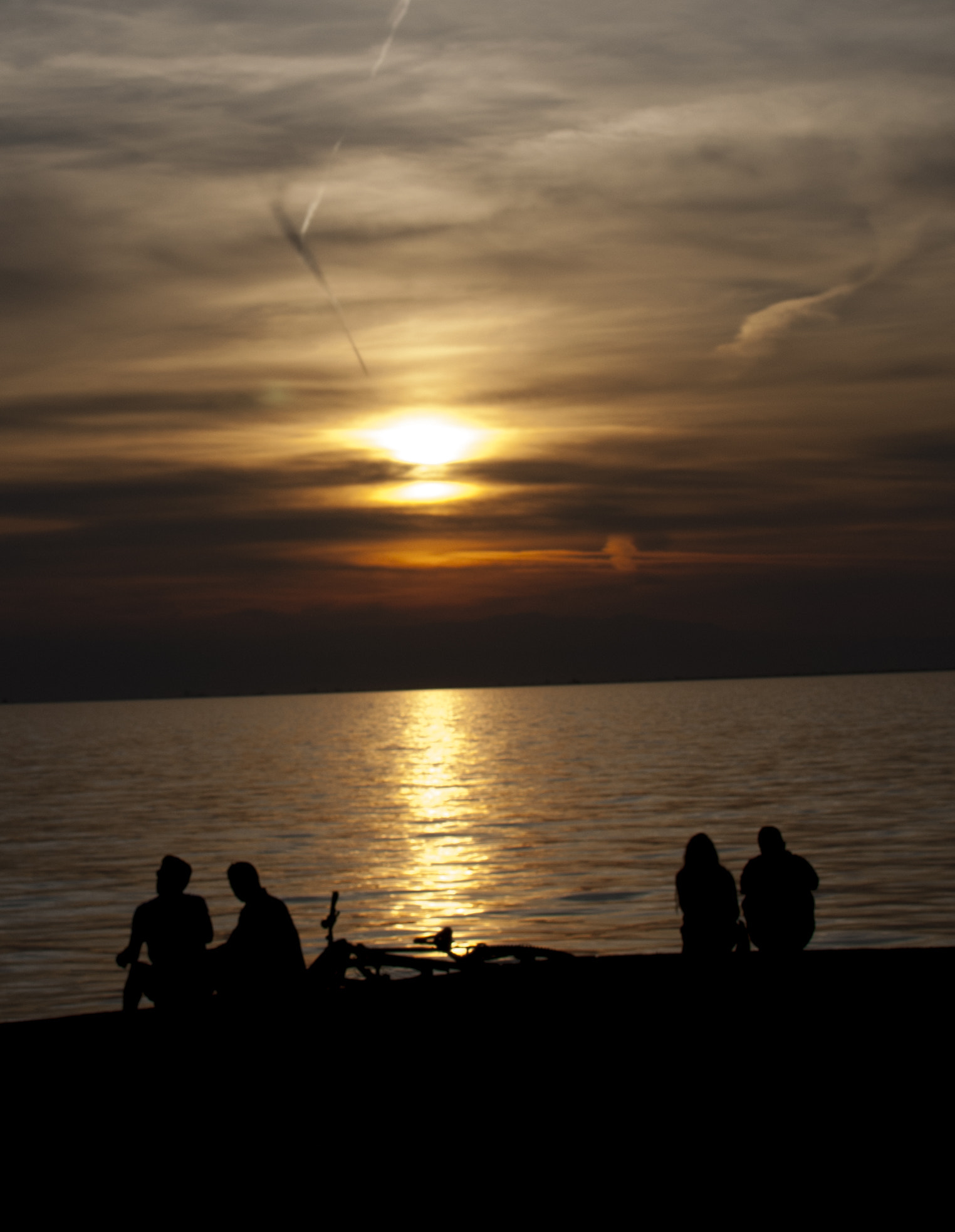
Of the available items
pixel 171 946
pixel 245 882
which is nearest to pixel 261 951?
pixel 245 882

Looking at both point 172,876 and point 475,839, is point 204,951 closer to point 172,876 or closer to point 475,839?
point 172,876

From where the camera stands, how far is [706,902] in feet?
41.4

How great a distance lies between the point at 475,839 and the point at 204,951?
3232 cm

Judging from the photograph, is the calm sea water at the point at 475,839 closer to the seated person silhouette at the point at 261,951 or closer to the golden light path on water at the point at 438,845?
the golden light path on water at the point at 438,845

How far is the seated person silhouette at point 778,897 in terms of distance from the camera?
1268 centimetres

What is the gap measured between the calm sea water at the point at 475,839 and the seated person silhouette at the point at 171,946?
9128mm

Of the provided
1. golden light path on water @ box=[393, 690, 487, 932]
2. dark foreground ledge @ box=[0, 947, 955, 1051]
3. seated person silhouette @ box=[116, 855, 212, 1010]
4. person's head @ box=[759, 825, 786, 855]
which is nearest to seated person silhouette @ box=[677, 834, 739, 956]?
dark foreground ledge @ box=[0, 947, 955, 1051]

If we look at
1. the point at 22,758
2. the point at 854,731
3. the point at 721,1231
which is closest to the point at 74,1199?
the point at 721,1231

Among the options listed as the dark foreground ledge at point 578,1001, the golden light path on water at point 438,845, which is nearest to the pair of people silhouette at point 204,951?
the dark foreground ledge at point 578,1001

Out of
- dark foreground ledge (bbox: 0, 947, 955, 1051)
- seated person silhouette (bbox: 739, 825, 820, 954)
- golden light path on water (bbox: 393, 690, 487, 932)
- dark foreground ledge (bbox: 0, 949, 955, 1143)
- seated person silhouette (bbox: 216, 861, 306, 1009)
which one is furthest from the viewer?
golden light path on water (bbox: 393, 690, 487, 932)

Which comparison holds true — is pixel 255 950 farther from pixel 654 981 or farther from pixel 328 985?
pixel 654 981

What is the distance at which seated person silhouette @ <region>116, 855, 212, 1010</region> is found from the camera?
38.0 ft

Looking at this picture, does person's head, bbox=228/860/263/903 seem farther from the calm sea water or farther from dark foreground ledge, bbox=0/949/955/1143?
the calm sea water

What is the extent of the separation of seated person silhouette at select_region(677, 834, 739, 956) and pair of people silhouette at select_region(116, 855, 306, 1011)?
3614mm
